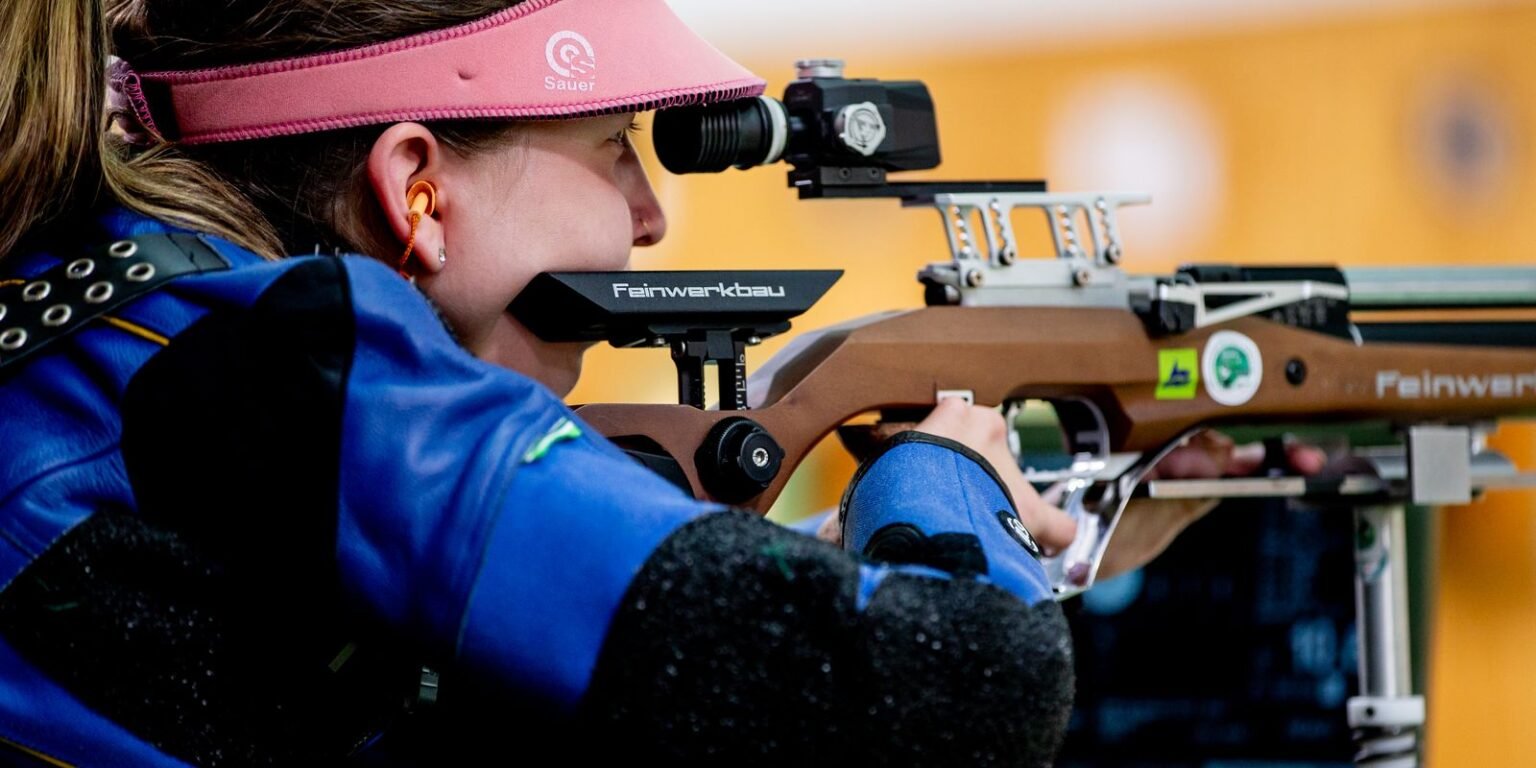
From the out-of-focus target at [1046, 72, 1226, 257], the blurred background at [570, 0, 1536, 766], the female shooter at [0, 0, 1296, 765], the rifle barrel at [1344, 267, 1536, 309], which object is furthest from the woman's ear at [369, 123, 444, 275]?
the out-of-focus target at [1046, 72, 1226, 257]

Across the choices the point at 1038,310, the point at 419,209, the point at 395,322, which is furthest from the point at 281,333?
the point at 1038,310

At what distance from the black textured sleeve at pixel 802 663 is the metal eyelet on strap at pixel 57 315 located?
303 millimetres

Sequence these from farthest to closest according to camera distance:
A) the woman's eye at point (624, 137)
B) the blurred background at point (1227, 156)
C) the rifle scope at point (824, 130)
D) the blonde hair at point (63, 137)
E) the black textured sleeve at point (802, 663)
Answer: the blurred background at point (1227, 156), the rifle scope at point (824, 130), the woman's eye at point (624, 137), the blonde hair at point (63, 137), the black textured sleeve at point (802, 663)

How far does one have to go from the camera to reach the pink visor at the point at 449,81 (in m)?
0.94

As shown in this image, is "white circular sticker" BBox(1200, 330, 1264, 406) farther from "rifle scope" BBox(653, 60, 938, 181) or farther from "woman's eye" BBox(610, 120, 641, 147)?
"woman's eye" BBox(610, 120, 641, 147)

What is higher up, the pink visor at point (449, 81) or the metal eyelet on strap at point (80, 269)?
the pink visor at point (449, 81)

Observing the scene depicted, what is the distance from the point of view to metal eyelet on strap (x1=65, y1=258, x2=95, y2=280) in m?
0.78

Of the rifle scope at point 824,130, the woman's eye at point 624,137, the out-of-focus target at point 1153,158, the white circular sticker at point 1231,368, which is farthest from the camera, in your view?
the out-of-focus target at point 1153,158

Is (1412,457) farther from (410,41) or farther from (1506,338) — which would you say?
(410,41)

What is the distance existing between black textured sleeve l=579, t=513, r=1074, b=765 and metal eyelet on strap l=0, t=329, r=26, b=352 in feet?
1.03

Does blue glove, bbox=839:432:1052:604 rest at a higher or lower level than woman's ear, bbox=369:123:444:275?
lower

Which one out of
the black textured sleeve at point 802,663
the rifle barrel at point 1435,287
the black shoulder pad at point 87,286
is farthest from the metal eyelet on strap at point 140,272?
the rifle barrel at point 1435,287

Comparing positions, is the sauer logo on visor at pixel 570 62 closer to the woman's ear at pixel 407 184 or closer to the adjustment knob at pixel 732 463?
the woman's ear at pixel 407 184

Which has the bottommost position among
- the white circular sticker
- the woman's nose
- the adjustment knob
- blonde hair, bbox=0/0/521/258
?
the white circular sticker
